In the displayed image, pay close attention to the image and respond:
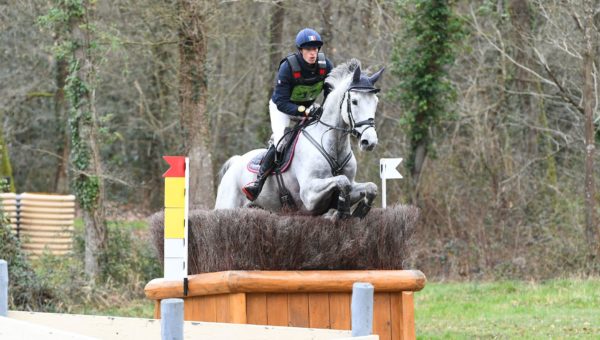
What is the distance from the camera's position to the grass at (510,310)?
404 inches

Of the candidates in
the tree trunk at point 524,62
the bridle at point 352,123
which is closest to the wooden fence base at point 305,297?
the bridle at point 352,123

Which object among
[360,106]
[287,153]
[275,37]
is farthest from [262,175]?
[275,37]

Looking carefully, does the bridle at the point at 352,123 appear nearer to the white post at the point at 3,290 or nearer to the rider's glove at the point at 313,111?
the rider's glove at the point at 313,111

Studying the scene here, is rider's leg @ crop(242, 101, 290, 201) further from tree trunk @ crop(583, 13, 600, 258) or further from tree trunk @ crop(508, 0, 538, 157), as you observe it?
tree trunk @ crop(508, 0, 538, 157)

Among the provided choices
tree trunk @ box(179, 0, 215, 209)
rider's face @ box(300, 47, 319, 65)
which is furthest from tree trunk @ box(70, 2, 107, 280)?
rider's face @ box(300, 47, 319, 65)

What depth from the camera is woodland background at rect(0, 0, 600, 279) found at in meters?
15.4

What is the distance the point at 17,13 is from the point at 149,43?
15.5ft

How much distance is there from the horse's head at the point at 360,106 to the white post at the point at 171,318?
320cm

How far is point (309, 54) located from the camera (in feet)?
27.6

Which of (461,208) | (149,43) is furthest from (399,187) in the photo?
(149,43)

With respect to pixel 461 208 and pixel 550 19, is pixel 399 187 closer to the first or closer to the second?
pixel 461 208

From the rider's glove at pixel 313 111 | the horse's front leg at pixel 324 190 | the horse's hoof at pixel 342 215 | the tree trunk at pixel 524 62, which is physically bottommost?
the horse's hoof at pixel 342 215

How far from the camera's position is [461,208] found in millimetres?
16719

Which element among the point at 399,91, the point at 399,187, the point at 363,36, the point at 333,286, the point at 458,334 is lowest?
the point at 458,334
